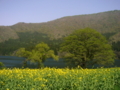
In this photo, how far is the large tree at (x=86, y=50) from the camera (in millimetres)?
35025

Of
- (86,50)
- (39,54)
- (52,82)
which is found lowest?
(39,54)

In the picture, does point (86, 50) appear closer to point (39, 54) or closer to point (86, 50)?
point (86, 50)

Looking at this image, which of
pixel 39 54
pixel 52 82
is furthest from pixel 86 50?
pixel 52 82

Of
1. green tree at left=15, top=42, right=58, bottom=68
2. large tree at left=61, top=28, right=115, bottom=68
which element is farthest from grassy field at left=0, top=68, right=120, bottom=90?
green tree at left=15, top=42, right=58, bottom=68

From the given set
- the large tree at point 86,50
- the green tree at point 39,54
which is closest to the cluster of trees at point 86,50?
the large tree at point 86,50

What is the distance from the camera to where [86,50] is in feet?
115

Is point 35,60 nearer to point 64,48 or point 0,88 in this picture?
point 64,48

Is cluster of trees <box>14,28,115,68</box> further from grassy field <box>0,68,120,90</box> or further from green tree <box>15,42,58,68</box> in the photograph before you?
grassy field <box>0,68,120,90</box>

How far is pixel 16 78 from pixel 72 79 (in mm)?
2342

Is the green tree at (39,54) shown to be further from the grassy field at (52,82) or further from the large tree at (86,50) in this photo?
the grassy field at (52,82)

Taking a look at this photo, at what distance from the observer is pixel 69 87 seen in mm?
7641

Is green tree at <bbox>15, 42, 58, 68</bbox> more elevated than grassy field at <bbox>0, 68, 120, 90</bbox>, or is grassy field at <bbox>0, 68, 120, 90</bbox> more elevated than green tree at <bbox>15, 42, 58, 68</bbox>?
grassy field at <bbox>0, 68, 120, 90</bbox>

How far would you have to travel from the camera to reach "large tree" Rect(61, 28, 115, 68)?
35.0 meters

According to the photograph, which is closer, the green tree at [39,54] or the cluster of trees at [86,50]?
the cluster of trees at [86,50]
